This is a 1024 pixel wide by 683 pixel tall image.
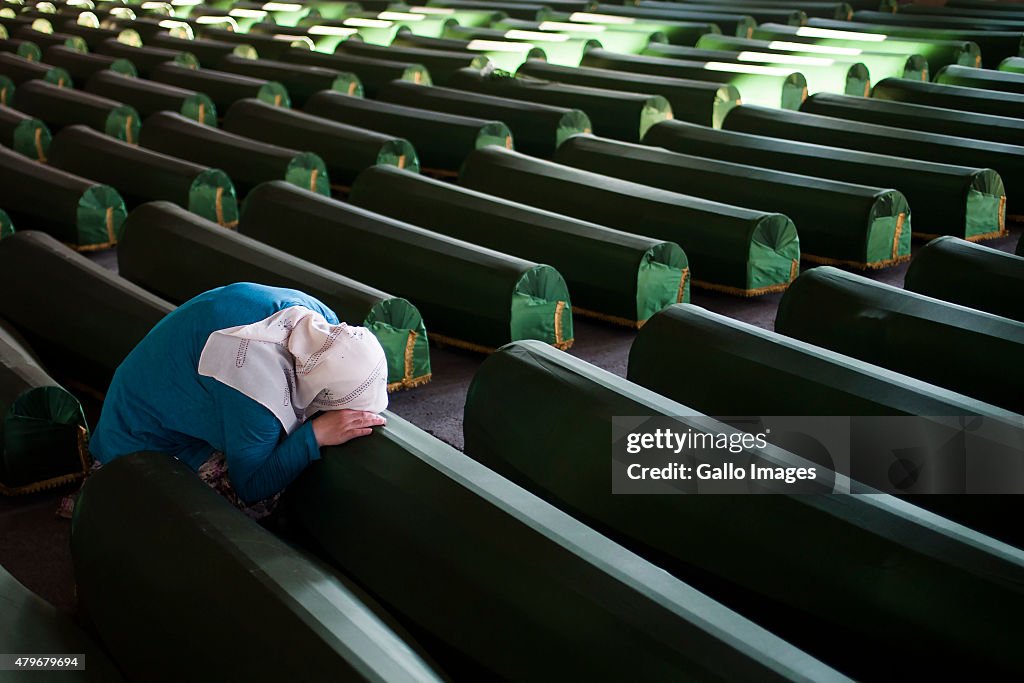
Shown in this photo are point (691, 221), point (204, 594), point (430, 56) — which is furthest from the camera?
point (430, 56)

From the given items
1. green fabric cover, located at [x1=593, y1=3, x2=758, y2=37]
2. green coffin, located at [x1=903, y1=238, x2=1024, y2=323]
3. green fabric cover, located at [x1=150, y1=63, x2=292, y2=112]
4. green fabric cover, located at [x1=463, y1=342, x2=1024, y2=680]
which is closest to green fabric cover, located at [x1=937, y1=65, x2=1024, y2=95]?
green fabric cover, located at [x1=593, y1=3, x2=758, y2=37]

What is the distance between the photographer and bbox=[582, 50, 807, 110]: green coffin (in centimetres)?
670

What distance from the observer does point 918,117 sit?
5863 millimetres

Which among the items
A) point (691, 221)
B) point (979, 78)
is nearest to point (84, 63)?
point (691, 221)

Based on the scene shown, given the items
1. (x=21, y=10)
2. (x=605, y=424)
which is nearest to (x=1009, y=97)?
(x=605, y=424)

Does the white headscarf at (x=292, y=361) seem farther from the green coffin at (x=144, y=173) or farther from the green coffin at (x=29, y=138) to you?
the green coffin at (x=29, y=138)

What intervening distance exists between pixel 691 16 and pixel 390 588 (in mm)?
8138

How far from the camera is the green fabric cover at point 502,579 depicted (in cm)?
181

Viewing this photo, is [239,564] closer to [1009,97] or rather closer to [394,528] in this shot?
[394,528]

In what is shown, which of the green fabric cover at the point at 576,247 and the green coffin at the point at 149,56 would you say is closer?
the green fabric cover at the point at 576,247

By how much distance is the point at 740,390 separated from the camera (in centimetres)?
290

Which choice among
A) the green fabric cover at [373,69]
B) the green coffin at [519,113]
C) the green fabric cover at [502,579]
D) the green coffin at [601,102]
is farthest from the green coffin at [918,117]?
the green fabric cover at [502,579]

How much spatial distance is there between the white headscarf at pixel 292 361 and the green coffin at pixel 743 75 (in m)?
4.97

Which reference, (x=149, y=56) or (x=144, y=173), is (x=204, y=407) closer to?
(x=144, y=173)
